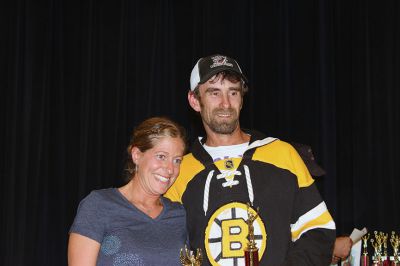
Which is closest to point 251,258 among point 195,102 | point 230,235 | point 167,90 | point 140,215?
point 230,235

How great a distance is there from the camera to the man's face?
2.25 m

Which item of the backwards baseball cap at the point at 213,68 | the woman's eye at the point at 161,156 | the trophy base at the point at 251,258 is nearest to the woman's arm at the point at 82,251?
the woman's eye at the point at 161,156

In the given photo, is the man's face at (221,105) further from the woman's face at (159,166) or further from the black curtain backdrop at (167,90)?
the black curtain backdrop at (167,90)

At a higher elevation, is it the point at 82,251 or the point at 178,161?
the point at 178,161

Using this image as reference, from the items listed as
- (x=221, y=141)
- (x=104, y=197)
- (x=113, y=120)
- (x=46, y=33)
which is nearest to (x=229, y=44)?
(x=113, y=120)

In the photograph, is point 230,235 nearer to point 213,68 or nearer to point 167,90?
point 213,68

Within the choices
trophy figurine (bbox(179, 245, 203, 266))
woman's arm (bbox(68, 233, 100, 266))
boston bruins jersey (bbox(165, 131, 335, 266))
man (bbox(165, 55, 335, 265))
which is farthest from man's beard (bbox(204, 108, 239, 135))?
woman's arm (bbox(68, 233, 100, 266))

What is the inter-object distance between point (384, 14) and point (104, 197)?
2982 mm

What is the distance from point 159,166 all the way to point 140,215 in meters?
0.19

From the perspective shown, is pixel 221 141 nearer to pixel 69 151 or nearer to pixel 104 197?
pixel 104 197

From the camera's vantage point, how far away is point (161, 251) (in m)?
2.02

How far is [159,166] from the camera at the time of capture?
2.14 m

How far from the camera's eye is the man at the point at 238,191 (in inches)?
82.7

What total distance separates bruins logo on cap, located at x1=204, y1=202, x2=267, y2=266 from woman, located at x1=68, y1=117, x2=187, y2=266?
11cm
